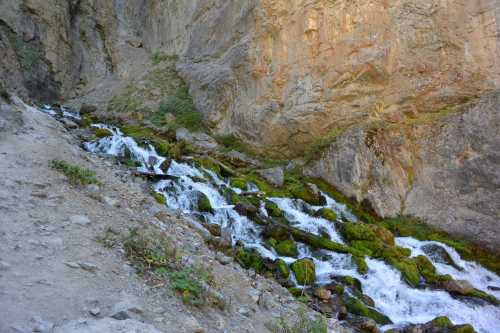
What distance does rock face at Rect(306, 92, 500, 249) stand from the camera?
12.8m

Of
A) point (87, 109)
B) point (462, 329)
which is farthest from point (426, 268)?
point (87, 109)

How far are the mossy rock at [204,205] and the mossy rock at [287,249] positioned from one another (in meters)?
2.04

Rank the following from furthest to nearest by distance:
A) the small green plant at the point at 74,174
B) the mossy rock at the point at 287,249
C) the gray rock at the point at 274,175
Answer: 1. the gray rock at the point at 274,175
2. the mossy rock at the point at 287,249
3. the small green plant at the point at 74,174

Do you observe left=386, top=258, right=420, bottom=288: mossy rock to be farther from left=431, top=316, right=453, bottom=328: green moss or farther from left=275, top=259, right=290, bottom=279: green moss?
left=275, top=259, right=290, bottom=279: green moss

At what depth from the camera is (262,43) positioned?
704 inches

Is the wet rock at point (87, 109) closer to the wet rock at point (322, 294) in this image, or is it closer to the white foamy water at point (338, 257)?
the white foamy water at point (338, 257)

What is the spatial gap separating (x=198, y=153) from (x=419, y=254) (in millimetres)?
8872

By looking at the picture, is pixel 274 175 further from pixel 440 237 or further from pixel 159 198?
pixel 159 198

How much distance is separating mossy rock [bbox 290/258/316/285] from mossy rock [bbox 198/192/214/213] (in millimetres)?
2873

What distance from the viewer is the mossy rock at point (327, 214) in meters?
12.1

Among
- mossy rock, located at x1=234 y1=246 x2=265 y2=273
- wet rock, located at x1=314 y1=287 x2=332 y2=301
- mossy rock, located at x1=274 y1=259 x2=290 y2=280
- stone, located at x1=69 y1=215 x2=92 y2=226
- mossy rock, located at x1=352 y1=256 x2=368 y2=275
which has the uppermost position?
stone, located at x1=69 y1=215 x2=92 y2=226

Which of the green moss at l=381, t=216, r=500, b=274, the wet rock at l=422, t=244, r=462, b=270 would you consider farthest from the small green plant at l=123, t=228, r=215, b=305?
the green moss at l=381, t=216, r=500, b=274

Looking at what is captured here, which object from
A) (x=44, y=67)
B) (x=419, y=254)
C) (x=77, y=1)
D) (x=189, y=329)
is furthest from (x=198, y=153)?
(x=77, y=1)

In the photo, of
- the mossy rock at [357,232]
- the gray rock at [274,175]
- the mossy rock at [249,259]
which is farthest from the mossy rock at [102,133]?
the mossy rock at [357,232]
